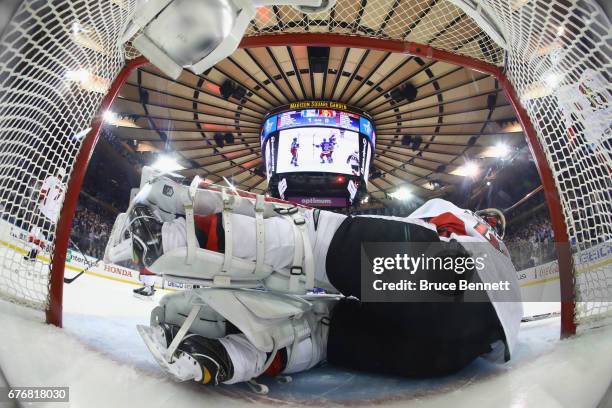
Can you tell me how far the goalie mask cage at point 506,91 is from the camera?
0.59 m

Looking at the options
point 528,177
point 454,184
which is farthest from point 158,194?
point 454,184

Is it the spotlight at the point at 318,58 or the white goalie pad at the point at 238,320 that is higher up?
the spotlight at the point at 318,58

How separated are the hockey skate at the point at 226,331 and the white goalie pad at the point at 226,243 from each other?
43 millimetres

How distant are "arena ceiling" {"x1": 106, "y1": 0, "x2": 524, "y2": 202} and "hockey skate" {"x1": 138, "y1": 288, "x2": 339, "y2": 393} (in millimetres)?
1309

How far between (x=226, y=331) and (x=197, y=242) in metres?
0.23

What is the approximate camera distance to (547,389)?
529 millimetres

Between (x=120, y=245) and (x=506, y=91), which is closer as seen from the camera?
(x=120, y=245)

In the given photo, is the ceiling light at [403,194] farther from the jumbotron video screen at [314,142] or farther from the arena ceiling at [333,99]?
the jumbotron video screen at [314,142]

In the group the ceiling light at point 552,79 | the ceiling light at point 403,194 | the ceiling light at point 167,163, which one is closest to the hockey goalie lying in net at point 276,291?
the ceiling light at point 552,79

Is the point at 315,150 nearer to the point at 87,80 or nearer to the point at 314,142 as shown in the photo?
the point at 314,142

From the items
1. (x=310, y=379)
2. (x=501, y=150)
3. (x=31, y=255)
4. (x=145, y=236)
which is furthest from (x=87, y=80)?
(x=501, y=150)

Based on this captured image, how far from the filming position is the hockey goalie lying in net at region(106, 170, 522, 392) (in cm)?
62

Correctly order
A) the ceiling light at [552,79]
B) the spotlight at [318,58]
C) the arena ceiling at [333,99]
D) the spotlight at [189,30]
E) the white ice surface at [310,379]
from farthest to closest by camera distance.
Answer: the spotlight at [318,58] → the arena ceiling at [333,99] → the ceiling light at [552,79] → the white ice surface at [310,379] → the spotlight at [189,30]

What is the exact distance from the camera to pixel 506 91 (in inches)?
44.5
